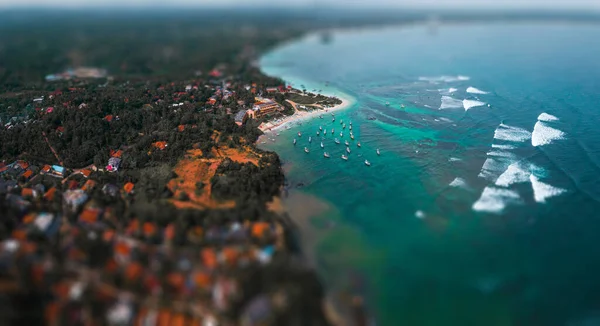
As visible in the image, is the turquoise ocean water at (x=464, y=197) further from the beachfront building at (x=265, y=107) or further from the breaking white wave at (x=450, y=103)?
the beachfront building at (x=265, y=107)

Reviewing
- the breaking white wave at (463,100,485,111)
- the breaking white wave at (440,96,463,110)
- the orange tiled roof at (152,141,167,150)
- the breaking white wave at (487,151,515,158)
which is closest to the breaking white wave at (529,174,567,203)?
the breaking white wave at (487,151,515,158)

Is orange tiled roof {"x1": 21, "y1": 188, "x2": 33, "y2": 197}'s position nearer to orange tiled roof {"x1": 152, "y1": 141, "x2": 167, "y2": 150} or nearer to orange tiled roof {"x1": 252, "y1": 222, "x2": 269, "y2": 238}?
orange tiled roof {"x1": 152, "y1": 141, "x2": 167, "y2": 150}

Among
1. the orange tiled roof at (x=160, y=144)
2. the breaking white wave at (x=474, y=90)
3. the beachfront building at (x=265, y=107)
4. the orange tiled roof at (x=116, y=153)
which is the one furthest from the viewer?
the breaking white wave at (x=474, y=90)

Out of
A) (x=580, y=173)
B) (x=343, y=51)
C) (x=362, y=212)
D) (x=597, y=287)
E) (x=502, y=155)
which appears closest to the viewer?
(x=597, y=287)

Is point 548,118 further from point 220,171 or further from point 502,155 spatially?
point 220,171

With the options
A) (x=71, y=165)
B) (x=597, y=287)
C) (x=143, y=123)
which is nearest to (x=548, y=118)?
(x=597, y=287)

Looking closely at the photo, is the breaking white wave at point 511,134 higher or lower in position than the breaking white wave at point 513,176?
higher

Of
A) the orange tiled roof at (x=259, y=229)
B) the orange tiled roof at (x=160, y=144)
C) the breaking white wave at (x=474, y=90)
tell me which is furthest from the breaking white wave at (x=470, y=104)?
the orange tiled roof at (x=160, y=144)
